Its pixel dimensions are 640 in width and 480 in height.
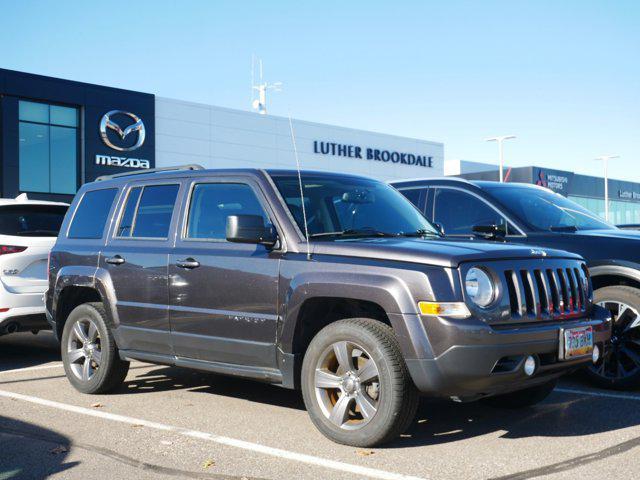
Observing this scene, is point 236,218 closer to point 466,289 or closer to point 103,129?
point 466,289

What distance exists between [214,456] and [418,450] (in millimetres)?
1262

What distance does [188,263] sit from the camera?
6023 mm

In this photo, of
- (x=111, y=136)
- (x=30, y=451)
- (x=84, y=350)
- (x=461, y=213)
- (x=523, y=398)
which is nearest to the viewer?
(x=30, y=451)

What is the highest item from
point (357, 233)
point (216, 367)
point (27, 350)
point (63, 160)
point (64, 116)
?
point (64, 116)

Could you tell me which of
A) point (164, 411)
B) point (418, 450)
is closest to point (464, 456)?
point (418, 450)

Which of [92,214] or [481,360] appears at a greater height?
[92,214]

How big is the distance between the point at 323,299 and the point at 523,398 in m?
1.94

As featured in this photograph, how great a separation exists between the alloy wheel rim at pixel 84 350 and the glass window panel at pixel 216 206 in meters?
1.54

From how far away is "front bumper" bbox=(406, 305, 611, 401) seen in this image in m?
4.62

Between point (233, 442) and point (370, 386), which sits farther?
point (233, 442)

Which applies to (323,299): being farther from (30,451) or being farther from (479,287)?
(30,451)

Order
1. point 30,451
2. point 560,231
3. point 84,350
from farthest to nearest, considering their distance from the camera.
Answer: point 560,231, point 84,350, point 30,451

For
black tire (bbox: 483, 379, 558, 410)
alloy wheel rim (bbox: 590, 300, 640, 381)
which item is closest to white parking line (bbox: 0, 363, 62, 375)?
black tire (bbox: 483, 379, 558, 410)

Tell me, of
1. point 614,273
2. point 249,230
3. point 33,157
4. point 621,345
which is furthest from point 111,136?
point 249,230
